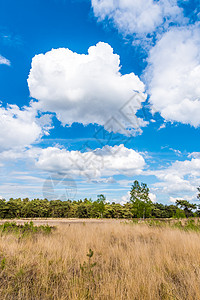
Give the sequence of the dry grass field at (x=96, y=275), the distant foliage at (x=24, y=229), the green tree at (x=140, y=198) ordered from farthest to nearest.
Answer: the green tree at (x=140, y=198) < the distant foliage at (x=24, y=229) < the dry grass field at (x=96, y=275)

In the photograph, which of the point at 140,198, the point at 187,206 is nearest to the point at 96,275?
the point at 140,198

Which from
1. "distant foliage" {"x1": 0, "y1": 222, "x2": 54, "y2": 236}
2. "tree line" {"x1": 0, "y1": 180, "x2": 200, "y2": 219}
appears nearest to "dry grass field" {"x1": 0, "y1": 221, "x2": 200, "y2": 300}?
"distant foliage" {"x1": 0, "y1": 222, "x2": 54, "y2": 236}

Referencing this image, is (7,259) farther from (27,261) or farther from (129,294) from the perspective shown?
(129,294)

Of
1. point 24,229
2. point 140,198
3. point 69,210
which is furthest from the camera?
point 69,210

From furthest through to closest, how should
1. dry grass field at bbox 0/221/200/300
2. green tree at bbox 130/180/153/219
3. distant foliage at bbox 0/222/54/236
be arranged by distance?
green tree at bbox 130/180/153/219
distant foliage at bbox 0/222/54/236
dry grass field at bbox 0/221/200/300

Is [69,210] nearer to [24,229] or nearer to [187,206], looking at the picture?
[187,206]

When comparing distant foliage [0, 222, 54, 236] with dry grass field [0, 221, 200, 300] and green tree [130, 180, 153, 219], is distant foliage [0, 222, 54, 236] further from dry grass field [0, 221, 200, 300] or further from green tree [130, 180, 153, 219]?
green tree [130, 180, 153, 219]

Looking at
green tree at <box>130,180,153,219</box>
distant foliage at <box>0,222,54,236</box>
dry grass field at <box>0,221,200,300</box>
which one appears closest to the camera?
dry grass field at <box>0,221,200,300</box>

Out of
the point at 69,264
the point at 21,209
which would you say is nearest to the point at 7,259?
the point at 69,264

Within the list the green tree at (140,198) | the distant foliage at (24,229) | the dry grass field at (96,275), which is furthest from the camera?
the green tree at (140,198)

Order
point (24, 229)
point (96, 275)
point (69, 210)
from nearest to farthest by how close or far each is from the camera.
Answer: point (96, 275)
point (24, 229)
point (69, 210)

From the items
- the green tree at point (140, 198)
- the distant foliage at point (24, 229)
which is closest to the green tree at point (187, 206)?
the green tree at point (140, 198)

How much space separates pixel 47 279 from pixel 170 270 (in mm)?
2523

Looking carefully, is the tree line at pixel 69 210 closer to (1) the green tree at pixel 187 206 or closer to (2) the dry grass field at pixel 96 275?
(1) the green tree at pixel 187 206
